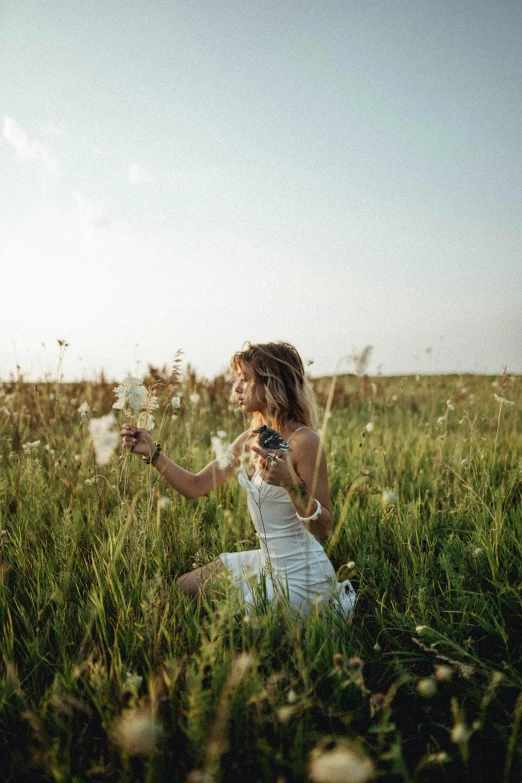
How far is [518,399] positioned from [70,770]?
9.13 metres

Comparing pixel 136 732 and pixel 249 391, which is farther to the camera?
pixel 249 391

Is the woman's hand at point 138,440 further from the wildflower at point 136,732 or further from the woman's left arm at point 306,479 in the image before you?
the wildflower at point 136,732

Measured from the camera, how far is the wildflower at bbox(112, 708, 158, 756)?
44.9 inches

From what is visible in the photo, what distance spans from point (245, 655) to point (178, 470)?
5.08 feet

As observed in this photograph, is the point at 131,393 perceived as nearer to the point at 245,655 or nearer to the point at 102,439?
the point at 102,439

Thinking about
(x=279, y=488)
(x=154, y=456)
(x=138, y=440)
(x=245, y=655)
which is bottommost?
(x=245, y=655)

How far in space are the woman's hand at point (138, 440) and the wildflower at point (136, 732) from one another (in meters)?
1.27

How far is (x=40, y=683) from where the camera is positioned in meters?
1.77


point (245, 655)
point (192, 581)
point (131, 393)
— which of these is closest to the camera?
point (245, 655)

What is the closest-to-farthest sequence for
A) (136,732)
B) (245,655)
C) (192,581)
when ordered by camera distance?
(136,732)
(245,655)
(192,581)

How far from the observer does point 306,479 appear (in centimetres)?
249

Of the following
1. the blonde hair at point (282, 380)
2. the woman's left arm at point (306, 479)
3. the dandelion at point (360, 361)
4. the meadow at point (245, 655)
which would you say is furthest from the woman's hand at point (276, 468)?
the blonde hair at point (282, 380)

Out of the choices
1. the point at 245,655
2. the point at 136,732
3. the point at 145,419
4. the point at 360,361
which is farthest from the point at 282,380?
the point at 136,732

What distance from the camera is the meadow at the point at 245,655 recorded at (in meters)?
1.38
